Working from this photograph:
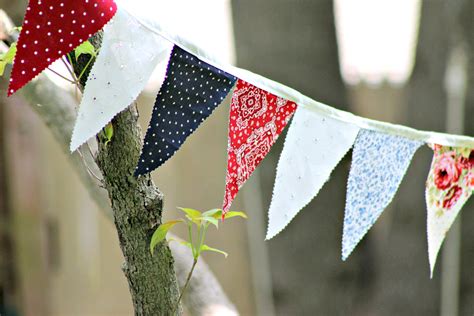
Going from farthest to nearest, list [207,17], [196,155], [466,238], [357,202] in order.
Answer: [207,17]
[196,155]
[466,238]
[357,202]

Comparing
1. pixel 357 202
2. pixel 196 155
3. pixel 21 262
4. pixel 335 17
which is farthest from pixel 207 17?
pixel 357 202

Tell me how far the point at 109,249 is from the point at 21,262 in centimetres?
38

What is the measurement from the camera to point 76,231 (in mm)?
3555

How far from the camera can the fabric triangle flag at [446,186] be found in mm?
1401

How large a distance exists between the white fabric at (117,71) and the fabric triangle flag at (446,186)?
56cm

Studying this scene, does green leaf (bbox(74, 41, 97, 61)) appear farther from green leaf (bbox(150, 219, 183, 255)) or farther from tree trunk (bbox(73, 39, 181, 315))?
green leaf (bbox(150, 219, 183, 255))

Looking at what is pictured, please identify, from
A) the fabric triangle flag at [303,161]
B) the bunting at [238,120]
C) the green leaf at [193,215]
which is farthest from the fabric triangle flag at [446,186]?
the green leaf at [193,215]

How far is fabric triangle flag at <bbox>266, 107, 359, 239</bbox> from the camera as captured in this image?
1.17 metres

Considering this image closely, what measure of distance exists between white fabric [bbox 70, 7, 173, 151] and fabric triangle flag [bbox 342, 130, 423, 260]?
0.37 meters

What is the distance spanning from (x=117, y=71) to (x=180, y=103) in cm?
11

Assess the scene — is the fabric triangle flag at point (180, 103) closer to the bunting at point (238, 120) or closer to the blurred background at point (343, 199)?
the bunting at point (238, 120)

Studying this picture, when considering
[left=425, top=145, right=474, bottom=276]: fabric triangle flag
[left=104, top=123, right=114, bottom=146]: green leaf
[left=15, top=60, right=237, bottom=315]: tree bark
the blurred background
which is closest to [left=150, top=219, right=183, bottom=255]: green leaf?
[left=104, top=123, right=114, bottom=146]: green leaf

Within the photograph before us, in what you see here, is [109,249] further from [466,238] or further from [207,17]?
[466,238]

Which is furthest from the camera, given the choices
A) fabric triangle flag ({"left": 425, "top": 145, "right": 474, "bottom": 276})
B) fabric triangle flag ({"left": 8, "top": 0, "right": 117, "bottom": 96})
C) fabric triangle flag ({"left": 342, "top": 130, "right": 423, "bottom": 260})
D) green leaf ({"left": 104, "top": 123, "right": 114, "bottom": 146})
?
fabric triangle flag ({"left": 425, "top": 145, "right": 474, "bottom": 276})
